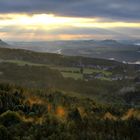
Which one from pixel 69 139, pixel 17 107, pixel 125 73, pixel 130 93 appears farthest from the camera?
pixel 125 73

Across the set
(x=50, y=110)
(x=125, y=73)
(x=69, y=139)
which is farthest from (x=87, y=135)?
(x=125, y=73)

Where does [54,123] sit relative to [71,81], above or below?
above

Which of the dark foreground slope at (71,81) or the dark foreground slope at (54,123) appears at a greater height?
the dark foreground slope at (54,123)

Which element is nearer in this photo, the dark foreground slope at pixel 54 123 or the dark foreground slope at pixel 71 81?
the dark foreground slope at pixel 54 123

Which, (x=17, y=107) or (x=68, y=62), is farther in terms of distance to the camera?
(x=68, y=62)

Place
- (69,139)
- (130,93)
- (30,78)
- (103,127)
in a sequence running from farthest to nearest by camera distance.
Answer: (30,78) → (130,93) → (103,127) → (69,139)

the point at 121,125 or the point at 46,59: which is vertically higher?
the point at 121,125

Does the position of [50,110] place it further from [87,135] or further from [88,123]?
[87,135]

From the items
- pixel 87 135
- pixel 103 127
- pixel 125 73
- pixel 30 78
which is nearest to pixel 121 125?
pixel 103 127

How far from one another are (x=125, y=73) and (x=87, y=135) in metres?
150

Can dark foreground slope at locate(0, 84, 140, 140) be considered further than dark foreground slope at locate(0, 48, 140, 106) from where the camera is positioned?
No

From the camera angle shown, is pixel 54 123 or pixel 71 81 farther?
A: pixel 71 81

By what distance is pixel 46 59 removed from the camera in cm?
17650

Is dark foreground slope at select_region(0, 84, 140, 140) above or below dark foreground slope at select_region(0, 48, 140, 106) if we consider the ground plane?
above
